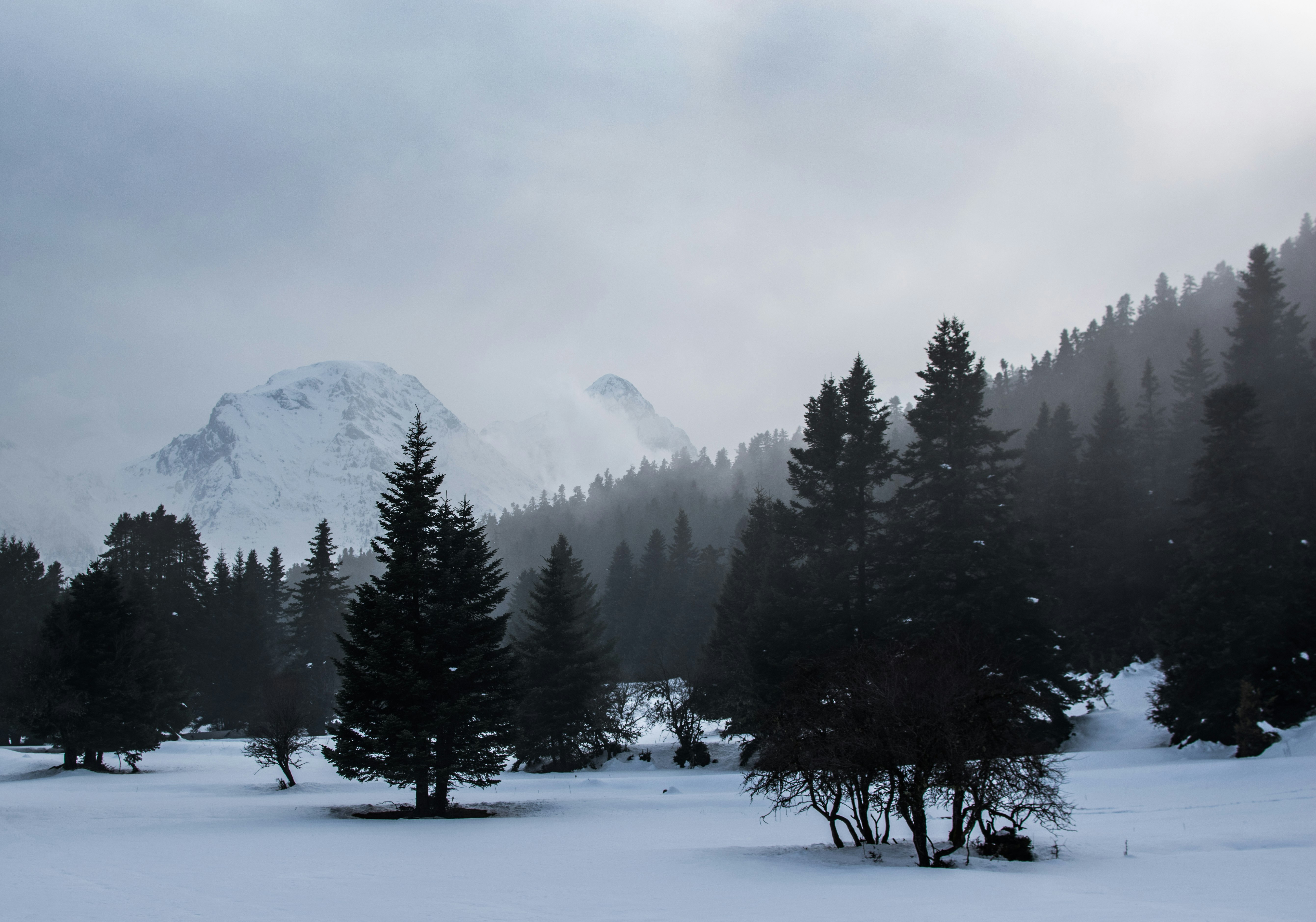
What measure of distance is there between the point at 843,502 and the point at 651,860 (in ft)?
73.8

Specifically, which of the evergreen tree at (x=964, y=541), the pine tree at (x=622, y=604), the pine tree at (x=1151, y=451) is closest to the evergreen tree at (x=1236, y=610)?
the evergreen tree at (x=964, y=541)

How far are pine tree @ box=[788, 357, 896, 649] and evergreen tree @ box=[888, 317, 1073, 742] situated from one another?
60.5 inches

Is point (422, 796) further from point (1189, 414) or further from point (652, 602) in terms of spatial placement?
point (1189, 414)

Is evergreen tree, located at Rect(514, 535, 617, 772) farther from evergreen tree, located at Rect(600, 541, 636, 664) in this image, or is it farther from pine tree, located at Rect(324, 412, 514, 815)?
evergreen tree, located at Rect(600, 541, 636, 664)

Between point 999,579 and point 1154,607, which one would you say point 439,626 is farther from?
point 1154,607

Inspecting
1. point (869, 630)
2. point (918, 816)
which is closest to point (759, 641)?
point (869, 630)

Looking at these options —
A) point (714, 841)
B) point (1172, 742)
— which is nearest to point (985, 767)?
point (714, 841)

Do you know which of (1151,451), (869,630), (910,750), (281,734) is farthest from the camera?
(1151,451)

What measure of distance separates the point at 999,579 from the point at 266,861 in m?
26.5

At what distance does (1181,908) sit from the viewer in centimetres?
1147

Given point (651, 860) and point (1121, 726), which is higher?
point (1121, 726)

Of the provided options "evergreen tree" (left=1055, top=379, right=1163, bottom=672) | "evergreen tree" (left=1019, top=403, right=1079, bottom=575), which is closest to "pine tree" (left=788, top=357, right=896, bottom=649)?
"evergreen tree" (left=1019, top=403, right=1079, bottom=575)

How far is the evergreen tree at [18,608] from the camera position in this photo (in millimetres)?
51969

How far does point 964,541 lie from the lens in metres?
32.2
